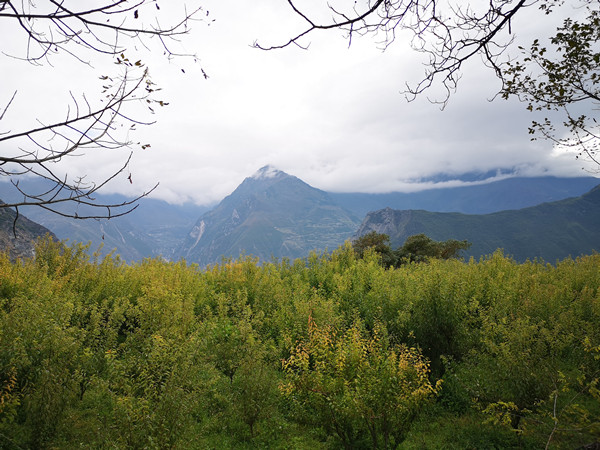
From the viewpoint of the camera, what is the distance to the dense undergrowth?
199 inches

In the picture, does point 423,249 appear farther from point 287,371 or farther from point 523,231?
point 523,231

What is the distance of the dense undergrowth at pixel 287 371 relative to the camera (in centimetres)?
504

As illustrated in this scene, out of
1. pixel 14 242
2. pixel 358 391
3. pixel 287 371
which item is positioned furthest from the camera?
pixel 14 242

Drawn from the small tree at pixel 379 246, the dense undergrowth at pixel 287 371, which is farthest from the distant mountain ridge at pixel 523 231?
the dense undergrowth at pixel 287 371

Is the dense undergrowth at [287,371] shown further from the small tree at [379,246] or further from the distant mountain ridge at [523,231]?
the distant mountain ridge at [523,231]

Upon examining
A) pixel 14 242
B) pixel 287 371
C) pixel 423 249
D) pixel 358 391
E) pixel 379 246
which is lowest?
pixel 287 371

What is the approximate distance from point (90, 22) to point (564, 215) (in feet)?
833

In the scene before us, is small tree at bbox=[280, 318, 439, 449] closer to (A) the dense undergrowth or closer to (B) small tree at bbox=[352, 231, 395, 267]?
(A) the dense undergrowth

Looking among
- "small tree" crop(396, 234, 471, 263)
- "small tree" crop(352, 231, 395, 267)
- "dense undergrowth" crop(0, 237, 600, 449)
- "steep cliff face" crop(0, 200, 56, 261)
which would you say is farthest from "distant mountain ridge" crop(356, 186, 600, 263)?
"dense undergrowth" crop(0, 237, 600, 449)

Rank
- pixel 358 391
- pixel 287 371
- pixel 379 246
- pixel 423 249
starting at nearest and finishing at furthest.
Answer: pixel 358 391 → pixel 287 371 → pixel 379 246 → pixel 423 249

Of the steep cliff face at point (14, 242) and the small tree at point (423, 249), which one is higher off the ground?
the steep cliff face at point (14, 242)

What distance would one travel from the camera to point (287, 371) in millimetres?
8492

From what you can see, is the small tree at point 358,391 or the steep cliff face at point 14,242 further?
the steep cliff face at point 14,242

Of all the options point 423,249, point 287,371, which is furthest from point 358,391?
point 423,249
